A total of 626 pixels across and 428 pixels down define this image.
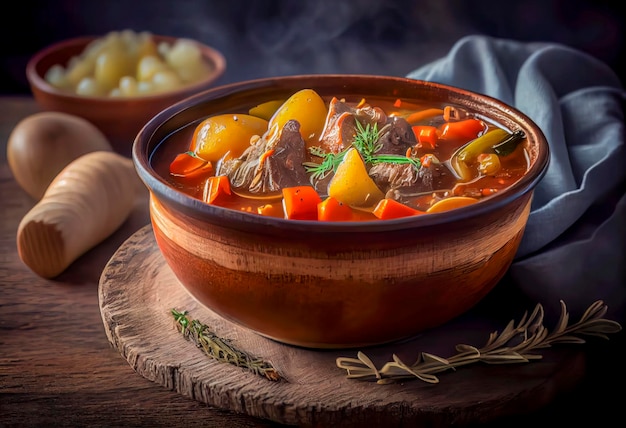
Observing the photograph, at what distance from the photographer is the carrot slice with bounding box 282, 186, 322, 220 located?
2104 millimetres

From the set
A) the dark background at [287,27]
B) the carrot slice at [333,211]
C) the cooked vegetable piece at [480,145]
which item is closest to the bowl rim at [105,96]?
the dark background at [287,27]

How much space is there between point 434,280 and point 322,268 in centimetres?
30

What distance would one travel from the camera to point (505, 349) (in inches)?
84.0

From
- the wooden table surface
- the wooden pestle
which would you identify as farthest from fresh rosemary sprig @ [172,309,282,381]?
the wooden pestle

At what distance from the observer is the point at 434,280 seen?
6.47 ft

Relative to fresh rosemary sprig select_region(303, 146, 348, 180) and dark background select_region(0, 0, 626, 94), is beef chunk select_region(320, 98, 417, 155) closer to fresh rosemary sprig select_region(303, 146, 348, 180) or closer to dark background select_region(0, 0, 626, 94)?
fresh rosemary sprig select_region(303, 146, 348, 180)

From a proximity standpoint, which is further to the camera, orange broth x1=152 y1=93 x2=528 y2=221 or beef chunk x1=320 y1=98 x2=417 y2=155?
beef chunk x1=320 y1=98 x2=417 y2=155

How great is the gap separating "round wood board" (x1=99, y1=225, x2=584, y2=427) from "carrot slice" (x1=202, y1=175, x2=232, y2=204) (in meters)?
0.38

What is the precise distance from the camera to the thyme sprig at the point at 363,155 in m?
2.35

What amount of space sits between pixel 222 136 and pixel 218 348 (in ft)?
2.40

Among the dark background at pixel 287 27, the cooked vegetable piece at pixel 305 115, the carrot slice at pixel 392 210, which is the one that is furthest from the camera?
the dark background at pixel 287 27

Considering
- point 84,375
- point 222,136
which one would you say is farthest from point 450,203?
point 84,375

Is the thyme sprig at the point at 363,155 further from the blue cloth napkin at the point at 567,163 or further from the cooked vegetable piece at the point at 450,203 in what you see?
the blue cloth napkin at the point at 567,163

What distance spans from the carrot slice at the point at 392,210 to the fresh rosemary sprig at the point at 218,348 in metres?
0.52
